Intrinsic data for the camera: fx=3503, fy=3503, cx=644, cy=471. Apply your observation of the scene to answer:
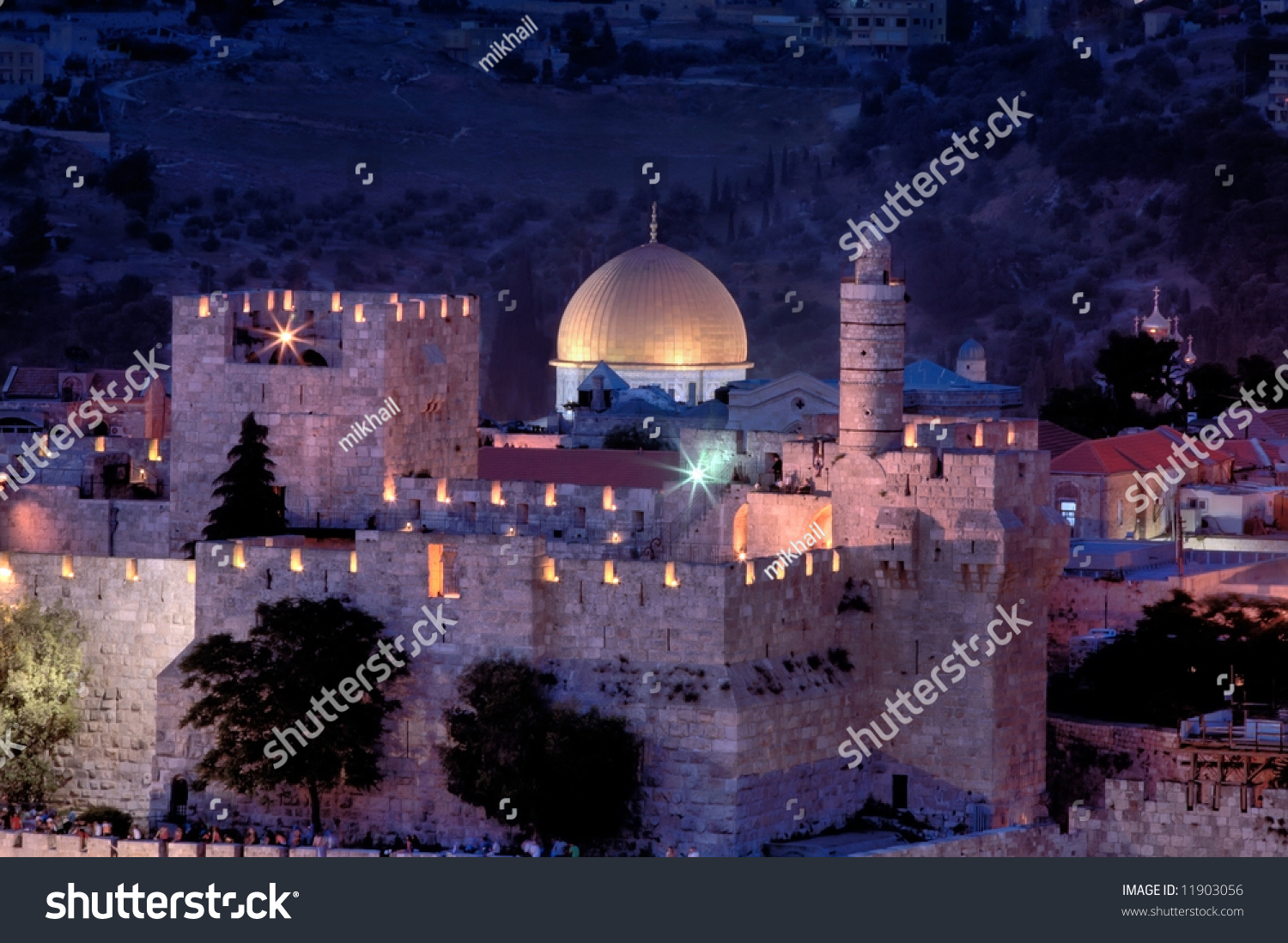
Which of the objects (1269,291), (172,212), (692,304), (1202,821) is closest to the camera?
(1202,821)

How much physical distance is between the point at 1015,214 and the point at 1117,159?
645 centimetres

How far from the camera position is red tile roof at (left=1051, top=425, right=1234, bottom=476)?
82812 mm

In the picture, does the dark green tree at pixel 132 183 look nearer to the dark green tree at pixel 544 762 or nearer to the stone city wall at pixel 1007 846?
the dark green tree at pixel 544 762

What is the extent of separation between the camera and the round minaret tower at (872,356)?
56.6 m

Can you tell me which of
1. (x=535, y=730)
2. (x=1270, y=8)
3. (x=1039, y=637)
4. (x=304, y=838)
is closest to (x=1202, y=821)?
(x=1039, y=637)

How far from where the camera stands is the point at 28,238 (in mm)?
164625

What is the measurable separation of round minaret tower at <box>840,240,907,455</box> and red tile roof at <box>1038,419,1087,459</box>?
28102mm

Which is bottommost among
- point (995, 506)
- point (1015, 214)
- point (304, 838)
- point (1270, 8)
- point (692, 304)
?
point (304, 838)

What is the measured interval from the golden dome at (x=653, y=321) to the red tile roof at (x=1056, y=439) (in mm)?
24207

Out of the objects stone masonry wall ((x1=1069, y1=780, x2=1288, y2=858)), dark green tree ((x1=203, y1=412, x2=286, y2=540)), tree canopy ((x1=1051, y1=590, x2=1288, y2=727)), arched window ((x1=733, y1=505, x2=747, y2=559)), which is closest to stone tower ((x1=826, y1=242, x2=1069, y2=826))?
stone masonry wall ((x1=1069, y1=780, x2=1288, y2=858))

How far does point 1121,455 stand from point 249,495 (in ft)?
98.6

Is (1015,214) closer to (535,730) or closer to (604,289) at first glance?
(604,289)

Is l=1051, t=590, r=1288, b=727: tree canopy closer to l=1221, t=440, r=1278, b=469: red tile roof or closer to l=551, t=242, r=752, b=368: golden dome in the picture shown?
l=1221, t=440, r=1278, b=469: red tile roof

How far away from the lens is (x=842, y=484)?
186 feet
